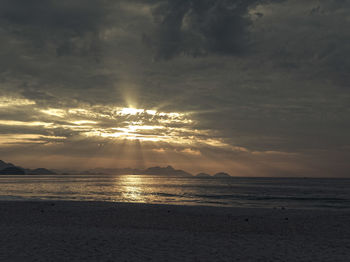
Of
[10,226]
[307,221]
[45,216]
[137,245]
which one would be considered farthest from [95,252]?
[307,221]

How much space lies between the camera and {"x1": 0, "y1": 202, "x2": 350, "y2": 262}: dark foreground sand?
1397 centimetres

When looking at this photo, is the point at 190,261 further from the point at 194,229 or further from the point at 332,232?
the point at 332,232

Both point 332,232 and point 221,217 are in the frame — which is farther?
point 221,217

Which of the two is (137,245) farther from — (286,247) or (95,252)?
(286,247)

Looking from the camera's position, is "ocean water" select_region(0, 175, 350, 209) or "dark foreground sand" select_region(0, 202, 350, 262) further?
"ocean water" select_region(0, 175, 350, 209)

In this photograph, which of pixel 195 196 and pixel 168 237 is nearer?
pixel 168 237

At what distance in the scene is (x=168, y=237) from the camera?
18453 millimetres

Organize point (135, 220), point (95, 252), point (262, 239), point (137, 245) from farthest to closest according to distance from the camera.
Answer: point (135, 220) < point (262, 239) < point (137, 245) < point (95, 252)

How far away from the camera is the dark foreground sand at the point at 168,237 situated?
45.8ft

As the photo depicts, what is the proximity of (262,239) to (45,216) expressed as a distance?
19367 mm

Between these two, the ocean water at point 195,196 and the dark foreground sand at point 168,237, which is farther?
the ocean water at point 195,196

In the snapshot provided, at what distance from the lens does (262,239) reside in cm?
1831

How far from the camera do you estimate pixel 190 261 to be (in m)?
13.0

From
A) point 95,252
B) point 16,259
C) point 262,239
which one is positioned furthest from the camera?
point 262,239
